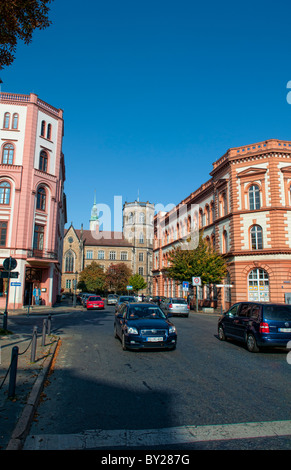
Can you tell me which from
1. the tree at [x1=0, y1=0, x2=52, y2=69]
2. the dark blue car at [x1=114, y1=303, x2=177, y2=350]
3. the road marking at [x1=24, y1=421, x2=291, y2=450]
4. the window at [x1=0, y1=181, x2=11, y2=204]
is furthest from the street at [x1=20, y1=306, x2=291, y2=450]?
the window at [x1=0, y1=181, x2=11, y2=204]

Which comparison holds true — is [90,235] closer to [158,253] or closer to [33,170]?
[158,253]

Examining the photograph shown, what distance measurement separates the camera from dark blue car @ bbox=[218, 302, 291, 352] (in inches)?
409

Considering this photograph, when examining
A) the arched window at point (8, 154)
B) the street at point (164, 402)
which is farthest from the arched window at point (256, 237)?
the arched window at point (8, 154)

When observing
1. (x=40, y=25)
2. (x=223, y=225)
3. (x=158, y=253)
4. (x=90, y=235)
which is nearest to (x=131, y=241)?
(x=90, y=235)

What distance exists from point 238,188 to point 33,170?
19.7m

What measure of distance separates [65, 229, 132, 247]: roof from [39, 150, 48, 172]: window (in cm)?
5277

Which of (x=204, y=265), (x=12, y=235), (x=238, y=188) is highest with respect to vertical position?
(x=238, y=188)

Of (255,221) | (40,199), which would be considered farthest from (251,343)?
(40,199)

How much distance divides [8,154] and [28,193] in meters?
4.18

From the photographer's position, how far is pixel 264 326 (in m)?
10.4

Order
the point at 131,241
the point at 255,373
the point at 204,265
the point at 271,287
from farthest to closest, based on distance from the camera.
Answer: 1. the point at 131,241
2. the point at 204,265
3. the point at 271,287
4. the point at 255,373

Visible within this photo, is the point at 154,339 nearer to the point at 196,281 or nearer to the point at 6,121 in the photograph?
the point at 196,281

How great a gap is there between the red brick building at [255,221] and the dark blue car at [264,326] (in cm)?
1823

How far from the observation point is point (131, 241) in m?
89.9
